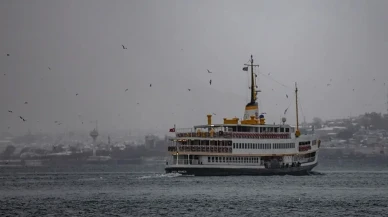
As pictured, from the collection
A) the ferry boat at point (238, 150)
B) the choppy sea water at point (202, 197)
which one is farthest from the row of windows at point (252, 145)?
the choppy sea water at point (202, 197)

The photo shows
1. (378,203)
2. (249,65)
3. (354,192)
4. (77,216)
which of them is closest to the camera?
(77,216)

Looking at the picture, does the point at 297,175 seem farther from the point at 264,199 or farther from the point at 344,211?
the point at 344,211

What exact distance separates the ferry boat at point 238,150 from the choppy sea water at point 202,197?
2.63 metres

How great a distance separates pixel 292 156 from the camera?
11894 centimetres

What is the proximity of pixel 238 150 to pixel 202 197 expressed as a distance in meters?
29.9

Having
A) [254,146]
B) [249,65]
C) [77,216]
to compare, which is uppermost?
[249,65]

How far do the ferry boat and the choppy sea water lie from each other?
2.63 meters

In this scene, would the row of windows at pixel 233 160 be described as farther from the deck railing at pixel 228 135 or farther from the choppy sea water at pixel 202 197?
the choppy sea water at pixel 202 197

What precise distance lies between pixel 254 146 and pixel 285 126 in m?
6.20

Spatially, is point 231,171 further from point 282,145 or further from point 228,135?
point 282,145

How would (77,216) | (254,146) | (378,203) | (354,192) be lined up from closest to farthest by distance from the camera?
(77,216) → (378,203) → (354,192) → (254,146)

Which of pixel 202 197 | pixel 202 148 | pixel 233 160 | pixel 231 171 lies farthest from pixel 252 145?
pixel 202 197

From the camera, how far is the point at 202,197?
84.4m

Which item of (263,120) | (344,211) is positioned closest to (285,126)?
(263,120)
